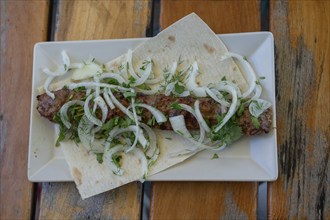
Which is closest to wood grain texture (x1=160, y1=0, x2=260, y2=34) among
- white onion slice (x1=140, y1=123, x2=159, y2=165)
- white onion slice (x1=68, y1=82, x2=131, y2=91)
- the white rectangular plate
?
the white rectangular plate

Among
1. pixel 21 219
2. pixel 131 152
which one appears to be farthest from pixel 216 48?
pixel 21 219

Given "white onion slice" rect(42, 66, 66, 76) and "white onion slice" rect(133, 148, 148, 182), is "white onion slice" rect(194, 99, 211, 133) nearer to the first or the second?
"white onion slice" rect(133, 148, 148, 182)

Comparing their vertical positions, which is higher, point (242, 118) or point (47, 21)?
point (47, 21)

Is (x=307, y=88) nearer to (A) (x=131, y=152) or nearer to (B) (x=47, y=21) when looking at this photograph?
(A) (x=131, y=152)

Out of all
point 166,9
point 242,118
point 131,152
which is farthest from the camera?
point 166,9

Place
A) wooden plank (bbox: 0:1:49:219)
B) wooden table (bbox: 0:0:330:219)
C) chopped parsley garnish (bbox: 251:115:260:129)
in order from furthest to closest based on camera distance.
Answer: wooden plank (bbox: 0:1:49:219) < wooden table (bbox: 0:0:330:219) < chopped parsley garnish (bbox: 251:115:260:129)

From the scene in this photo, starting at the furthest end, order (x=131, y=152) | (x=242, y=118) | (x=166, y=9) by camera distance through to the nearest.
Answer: (x=166, y=9)
(x=131, y=152)
(x=242, y=118)

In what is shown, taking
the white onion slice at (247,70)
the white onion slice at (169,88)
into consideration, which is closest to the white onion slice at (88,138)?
the white onion slice at (169,88)
